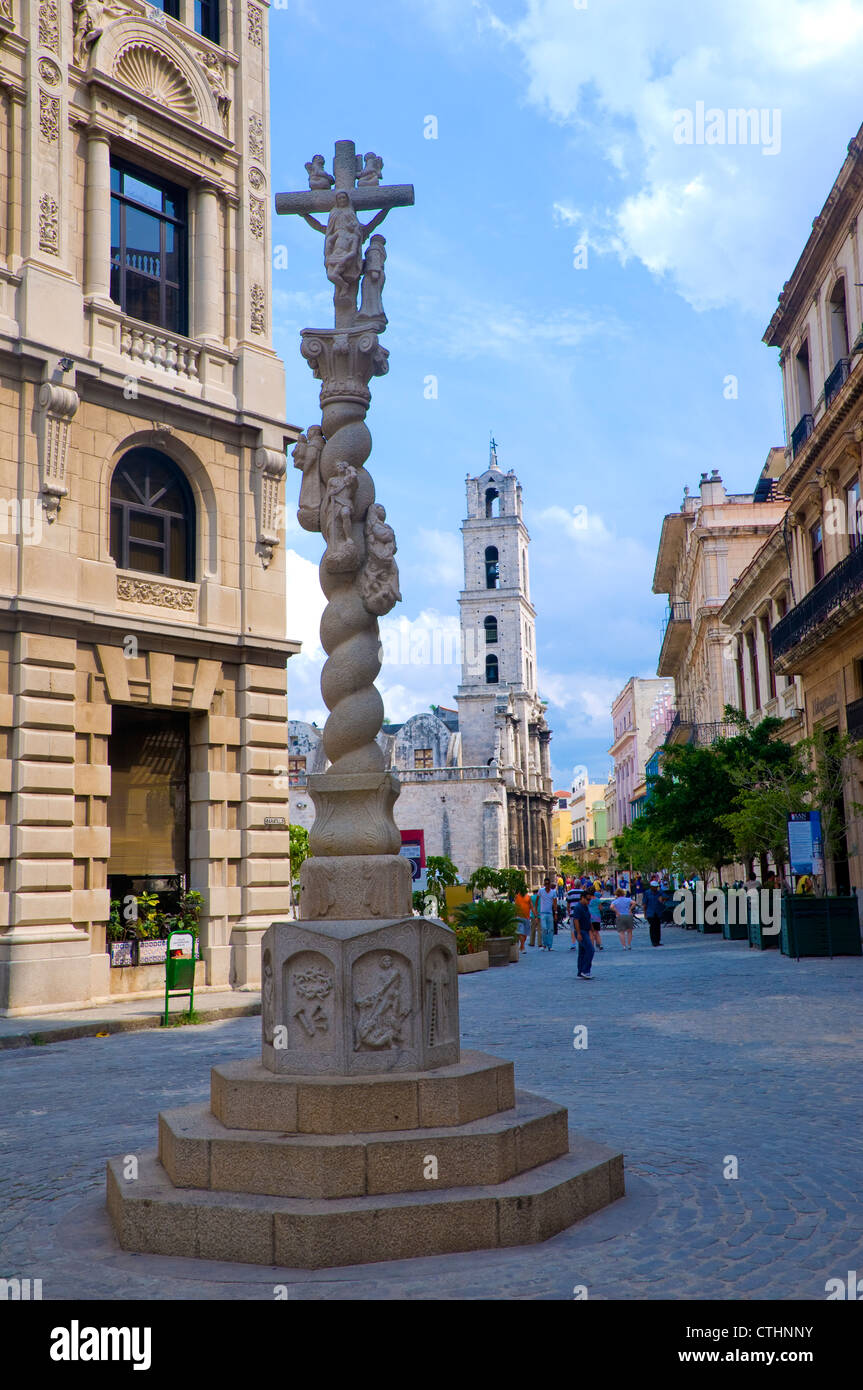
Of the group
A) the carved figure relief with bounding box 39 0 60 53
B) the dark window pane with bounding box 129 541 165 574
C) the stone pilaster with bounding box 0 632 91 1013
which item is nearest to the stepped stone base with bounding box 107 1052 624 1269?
the stone pilaster with bounding box 0 632 91 1013

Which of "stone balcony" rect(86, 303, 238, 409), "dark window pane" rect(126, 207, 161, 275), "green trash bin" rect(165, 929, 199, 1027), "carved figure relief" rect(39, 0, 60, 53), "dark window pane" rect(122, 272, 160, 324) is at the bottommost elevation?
"green trash bin" rect(165, 929, 199, 1027)

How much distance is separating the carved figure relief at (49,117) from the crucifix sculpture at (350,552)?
1052cm

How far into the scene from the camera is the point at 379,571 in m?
7.02

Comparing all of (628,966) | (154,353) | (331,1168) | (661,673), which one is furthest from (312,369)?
(661,673)

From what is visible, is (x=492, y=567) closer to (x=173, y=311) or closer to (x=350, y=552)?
(x=173, y=311)

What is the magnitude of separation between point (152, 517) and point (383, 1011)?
12.9m

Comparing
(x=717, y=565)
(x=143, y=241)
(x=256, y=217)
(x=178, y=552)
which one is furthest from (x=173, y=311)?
(x=717, y=565)

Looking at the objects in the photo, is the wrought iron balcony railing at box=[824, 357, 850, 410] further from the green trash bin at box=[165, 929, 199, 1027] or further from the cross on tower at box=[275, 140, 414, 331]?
the cross on tower at box=[275, 140, 414, 331]

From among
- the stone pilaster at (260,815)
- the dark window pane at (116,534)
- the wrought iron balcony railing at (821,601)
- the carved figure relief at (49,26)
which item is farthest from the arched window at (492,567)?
the carved figure relief at (49,26)

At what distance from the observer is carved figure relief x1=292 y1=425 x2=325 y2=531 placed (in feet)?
23.4

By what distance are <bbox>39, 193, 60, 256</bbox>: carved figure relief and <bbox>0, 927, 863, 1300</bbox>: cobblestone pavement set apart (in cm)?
1053

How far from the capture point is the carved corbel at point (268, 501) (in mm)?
18516

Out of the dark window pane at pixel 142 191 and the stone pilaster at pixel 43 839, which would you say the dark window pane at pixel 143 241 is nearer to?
the dark window pane at pixel 142 191

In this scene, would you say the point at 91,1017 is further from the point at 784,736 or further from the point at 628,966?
the point at 784,736
